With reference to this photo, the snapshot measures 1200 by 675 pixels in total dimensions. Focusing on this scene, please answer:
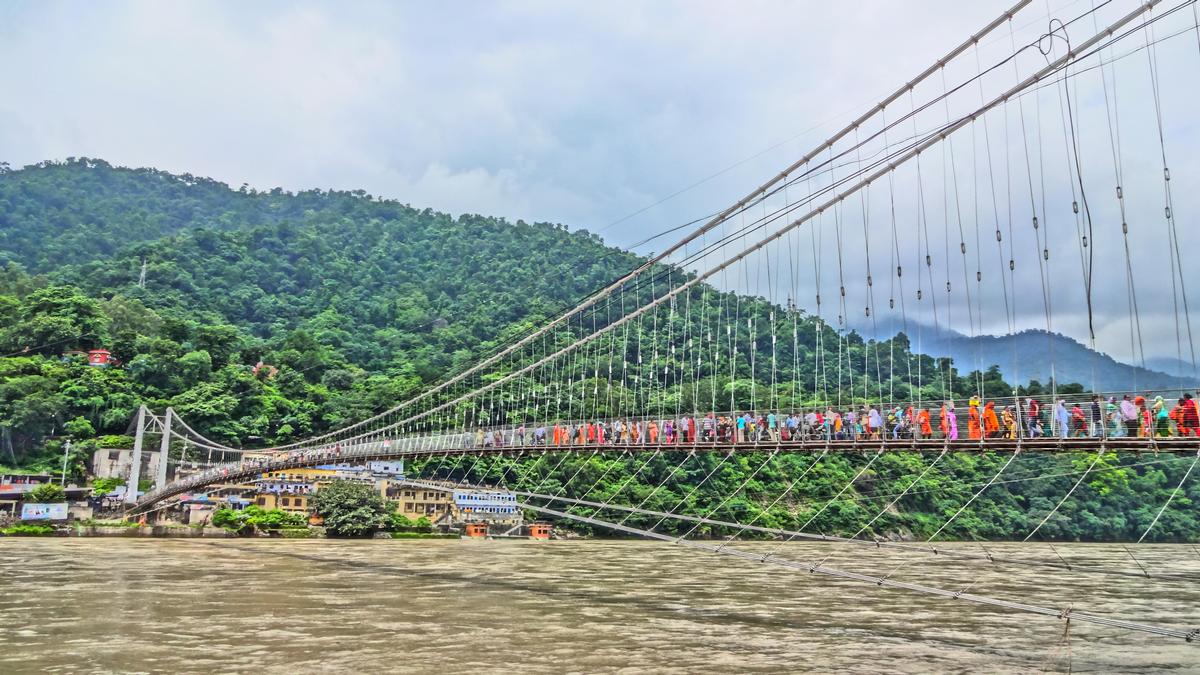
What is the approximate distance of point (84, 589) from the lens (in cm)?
1742

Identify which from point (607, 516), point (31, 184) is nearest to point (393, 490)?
point (607, 516)

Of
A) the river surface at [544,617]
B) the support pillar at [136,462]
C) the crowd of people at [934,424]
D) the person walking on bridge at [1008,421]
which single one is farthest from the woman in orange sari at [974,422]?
the support pillar at [136,462]

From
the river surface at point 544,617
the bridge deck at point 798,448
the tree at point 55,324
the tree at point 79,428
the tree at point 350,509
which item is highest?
the tree at point 55,324

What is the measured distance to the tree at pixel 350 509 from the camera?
125 ft

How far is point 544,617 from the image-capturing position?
48.2 ft

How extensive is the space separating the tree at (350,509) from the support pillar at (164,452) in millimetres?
9126

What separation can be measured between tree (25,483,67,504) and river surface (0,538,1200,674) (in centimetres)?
1168

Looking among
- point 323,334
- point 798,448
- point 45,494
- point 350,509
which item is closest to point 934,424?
point 798,448

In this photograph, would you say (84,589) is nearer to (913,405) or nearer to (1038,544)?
(913,405)

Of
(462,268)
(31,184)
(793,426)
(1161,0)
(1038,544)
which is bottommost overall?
(1038,544)

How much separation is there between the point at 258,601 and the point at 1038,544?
34871 mm

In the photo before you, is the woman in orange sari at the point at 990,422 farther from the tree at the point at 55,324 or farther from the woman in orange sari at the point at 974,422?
the tree at the point at 55,324

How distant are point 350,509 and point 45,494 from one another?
12.0m

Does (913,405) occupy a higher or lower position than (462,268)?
lower
